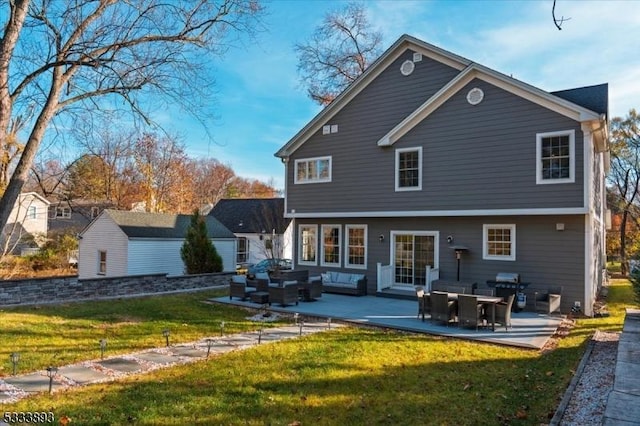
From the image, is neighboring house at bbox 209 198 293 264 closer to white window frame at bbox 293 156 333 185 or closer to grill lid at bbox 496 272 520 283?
white window frame at bbox 293 156 333 185

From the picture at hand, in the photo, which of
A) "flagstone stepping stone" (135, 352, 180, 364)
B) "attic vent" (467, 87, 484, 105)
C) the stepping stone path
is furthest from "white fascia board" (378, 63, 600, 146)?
"flagstone stepping stone" (135, 352, 180, 364)

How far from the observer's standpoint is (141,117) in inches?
279

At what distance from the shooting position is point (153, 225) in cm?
2080

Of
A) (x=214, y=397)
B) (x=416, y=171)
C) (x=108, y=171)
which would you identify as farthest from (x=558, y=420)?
(x=108, y=171)

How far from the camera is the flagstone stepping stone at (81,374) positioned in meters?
5.74

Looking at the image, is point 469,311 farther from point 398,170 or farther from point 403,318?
point 398,170

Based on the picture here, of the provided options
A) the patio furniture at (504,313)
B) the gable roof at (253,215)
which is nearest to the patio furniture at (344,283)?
the patio furniture at (504,313)

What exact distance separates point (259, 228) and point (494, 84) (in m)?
21.1

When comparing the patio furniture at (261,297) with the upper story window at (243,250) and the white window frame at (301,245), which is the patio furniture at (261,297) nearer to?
the white window frame at (301,245)

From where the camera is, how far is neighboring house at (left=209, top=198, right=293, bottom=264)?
2973cm

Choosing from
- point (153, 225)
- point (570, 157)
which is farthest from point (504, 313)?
point (153, 225)

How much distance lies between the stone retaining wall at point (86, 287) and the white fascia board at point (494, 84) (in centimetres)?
879

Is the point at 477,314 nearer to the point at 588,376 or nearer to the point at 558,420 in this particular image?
the point at 588,376

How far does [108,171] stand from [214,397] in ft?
95.5
